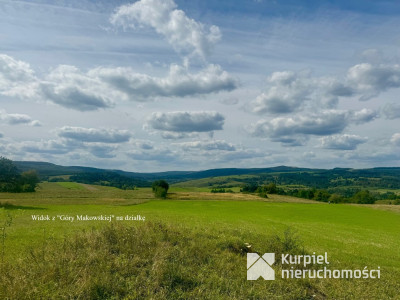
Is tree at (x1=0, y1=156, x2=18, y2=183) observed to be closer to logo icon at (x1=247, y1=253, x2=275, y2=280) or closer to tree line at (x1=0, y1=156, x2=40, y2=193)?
tree line at (x1=0, y1=156, x2=40, y2=193)

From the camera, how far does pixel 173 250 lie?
12.8 meters

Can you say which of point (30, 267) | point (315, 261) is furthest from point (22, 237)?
point (315, 261)

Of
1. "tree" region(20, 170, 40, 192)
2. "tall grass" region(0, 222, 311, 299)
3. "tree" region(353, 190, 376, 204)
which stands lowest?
"tree" region(353, 190, 376, 204)

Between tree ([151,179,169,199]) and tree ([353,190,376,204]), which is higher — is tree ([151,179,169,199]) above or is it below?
above

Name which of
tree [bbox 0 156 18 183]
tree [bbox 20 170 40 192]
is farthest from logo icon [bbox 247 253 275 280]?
tree [bbox 20 170 40 192]

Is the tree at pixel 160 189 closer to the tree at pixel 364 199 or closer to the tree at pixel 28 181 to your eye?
the tree at pixel 28 181

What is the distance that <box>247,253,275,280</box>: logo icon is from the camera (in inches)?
476

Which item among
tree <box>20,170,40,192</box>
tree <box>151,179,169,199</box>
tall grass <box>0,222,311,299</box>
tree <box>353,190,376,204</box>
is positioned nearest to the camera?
tall grass <box>0,222,311,299</box>

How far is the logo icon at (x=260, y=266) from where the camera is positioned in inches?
476

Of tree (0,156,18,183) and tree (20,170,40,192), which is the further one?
tree (20,170,40,192)

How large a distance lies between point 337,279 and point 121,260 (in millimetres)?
9664

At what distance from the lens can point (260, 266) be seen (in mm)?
12914

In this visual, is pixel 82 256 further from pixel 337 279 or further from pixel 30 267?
pixel 337 279

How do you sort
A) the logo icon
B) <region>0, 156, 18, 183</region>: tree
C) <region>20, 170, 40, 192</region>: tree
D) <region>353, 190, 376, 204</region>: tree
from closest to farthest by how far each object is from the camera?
1. the logo icon
2. <region>0, 156, 18, 183</region>: tree
3. <region>20, 170, 40, 192</region>: tree
4. <region>353, 190, 376, 204</region>: tree
